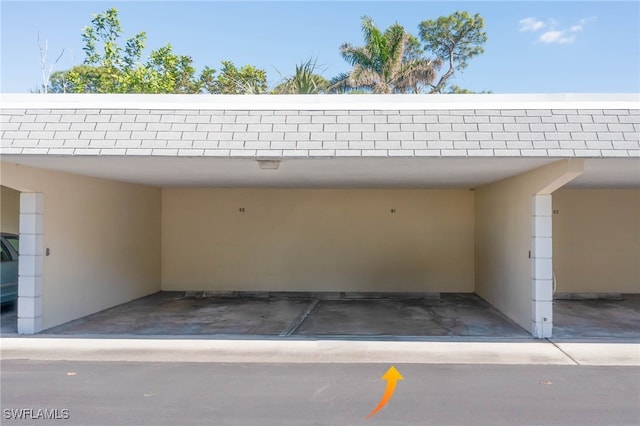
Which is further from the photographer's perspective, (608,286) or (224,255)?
(224,255)

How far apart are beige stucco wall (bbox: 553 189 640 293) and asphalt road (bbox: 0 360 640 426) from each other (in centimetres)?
610

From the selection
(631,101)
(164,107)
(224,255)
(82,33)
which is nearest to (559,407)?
(631,101)

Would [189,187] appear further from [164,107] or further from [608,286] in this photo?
[608,286]

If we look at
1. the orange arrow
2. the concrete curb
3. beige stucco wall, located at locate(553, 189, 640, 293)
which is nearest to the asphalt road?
the orange arrow

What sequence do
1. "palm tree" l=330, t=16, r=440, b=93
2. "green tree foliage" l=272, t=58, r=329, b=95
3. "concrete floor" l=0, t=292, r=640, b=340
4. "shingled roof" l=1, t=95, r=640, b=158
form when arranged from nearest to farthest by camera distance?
1. "shingled roof" l=1, t=95, r=640, b=158
2. "concrete floor" l=0, t=292, r=640, b=340
3. "green tree foliage" l=272, t=58, r=329, b=95
4. "palm tree" l=330, t=16, r=440, b=93

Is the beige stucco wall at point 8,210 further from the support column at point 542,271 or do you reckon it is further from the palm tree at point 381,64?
the palm tree at point 381,64

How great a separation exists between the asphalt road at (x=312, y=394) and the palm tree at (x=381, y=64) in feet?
61.4

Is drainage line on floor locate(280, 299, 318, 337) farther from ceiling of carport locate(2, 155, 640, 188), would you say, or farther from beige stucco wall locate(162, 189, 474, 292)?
ceiling of carport locate(2, 155, 640, 188)

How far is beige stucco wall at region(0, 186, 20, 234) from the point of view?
11.5m

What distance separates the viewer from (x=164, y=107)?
6.73 metres

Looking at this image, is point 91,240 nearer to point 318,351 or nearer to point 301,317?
point 301,317

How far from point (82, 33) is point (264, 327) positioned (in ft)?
65.0

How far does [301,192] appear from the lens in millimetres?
12133

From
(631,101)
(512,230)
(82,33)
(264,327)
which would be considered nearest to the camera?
(631,101)
